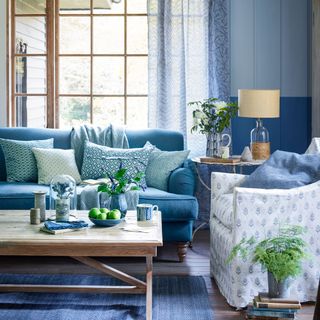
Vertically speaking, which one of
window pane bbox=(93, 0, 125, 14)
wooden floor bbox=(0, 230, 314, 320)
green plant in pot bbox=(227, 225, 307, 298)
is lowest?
wooden floor bbox=(0, 230, 314, 320)

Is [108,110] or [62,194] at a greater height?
[108,110]

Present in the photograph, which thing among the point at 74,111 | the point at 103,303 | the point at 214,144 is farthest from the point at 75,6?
the point at 103,303

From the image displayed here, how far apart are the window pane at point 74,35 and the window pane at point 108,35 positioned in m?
0.08

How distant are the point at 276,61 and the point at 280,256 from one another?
129 inches

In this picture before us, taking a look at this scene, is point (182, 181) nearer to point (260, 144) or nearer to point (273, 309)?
point (260, 144)

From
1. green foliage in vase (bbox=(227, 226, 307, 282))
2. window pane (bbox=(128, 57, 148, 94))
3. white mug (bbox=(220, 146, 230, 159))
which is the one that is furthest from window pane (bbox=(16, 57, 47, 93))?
green foliage in vase (bbox=(227, 226, 307, 282))

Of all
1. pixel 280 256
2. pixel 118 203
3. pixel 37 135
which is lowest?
pixel 280 256

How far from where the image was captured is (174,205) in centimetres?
521

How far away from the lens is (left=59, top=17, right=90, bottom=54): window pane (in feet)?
22.0

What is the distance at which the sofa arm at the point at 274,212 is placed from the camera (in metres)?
4.08

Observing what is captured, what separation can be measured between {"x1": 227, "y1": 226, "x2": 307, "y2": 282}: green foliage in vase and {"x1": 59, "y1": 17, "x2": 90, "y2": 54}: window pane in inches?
132

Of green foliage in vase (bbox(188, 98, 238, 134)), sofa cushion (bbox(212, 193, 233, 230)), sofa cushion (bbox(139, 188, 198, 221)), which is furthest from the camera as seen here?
green foliage in vase (bbox(188, 98, 238, 134))

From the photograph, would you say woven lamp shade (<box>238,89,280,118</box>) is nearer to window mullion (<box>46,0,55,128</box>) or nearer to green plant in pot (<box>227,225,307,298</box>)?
window mullion (<box>46,0,55,128</box>)

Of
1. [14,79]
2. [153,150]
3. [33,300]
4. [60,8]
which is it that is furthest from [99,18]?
[33,300]
